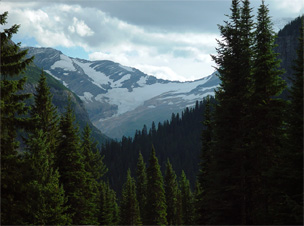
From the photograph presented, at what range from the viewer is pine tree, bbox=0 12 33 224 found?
16422 mm

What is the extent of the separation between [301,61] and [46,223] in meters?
21.6

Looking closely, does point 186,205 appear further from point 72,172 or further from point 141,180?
point 72,172

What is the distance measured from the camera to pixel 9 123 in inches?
662

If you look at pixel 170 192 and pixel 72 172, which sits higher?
pixel 72 172

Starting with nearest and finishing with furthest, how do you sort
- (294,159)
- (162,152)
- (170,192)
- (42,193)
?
(294,159)
(42,193)
(170,192)
(162,152)

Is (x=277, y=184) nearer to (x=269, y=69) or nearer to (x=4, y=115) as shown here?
(x=269, y=69)

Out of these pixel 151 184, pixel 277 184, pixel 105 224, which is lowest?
pixel 105 224

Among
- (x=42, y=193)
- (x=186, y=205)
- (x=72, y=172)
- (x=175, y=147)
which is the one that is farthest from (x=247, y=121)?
(x=175, y=147)

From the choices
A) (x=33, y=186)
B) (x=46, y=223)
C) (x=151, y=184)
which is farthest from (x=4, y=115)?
(x=151, y=184)

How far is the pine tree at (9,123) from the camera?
16422 millimetres

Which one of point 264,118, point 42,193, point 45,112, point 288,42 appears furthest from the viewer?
point 288,42

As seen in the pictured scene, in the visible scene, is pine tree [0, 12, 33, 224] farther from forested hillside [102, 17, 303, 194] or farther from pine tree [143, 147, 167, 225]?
forested hillside [102, 17, 303, 194]

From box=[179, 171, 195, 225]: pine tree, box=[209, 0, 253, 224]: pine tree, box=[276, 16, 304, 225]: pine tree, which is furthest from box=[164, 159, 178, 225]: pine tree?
box=[276, 16, 304, 225]: pine tree

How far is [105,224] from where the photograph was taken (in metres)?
52.7
